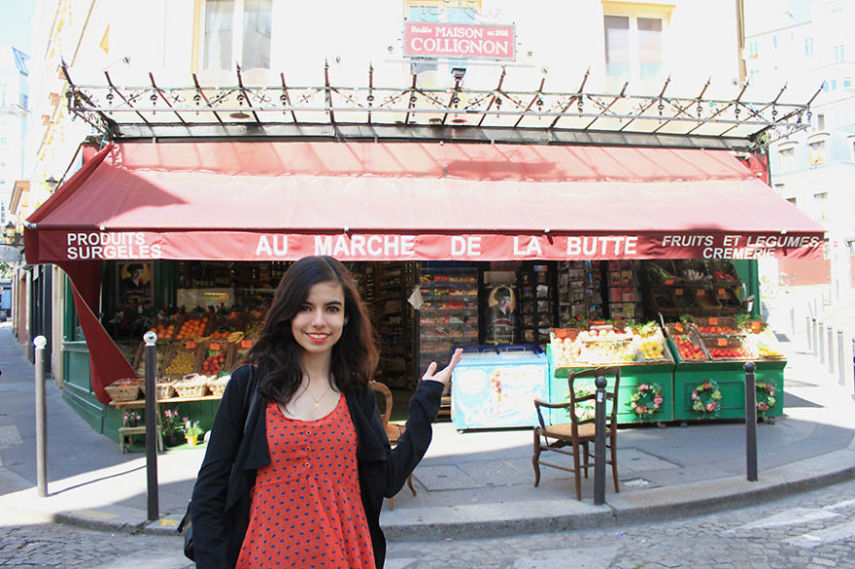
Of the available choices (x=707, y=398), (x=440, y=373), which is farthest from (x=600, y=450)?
(x=707, y=398)

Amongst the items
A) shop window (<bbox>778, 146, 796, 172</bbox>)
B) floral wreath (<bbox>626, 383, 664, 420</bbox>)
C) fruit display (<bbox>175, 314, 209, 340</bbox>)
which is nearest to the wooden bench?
fruit display (<bbox>175, 314, 209, 340</bbox>)

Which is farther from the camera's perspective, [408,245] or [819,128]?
[819,128]

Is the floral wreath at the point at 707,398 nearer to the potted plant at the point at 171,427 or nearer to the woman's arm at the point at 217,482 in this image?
the potted plant at the point at 171,427

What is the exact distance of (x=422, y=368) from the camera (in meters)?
9.28

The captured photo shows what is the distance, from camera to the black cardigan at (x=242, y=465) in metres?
1.94

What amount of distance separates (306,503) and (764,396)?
8089 mm

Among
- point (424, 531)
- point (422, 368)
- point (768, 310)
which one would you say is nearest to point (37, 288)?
point (422, 368)

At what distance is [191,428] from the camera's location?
7711 millimetres

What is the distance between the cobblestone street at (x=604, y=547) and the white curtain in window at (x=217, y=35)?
22.4 feet

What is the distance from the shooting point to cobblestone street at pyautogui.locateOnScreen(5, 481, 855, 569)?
4348 millimetres

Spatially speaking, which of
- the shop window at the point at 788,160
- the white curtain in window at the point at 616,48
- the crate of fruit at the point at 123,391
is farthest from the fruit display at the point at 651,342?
the shop window at the point at 788,160

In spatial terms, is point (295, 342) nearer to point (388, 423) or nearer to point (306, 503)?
point (306, 503)

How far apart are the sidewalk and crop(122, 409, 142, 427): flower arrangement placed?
0.38m

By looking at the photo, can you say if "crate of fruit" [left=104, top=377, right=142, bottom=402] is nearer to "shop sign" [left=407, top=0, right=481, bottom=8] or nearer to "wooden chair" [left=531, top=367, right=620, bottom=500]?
"wooden chair" [left=531, top=367, right=620, bottom=500]
